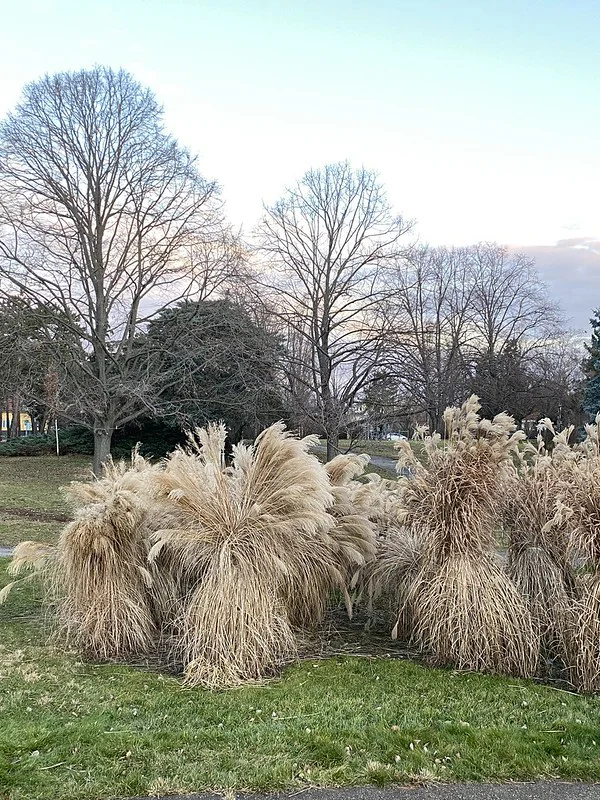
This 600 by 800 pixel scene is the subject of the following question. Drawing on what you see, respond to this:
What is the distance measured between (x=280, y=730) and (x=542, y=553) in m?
2.55

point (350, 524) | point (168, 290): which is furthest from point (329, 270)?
point (350, 524)

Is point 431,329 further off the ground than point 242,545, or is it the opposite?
point 431,329

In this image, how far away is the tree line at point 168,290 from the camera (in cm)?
1817

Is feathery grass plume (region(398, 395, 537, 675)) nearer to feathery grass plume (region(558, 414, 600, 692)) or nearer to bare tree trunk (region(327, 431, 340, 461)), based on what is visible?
feathery grass plume (region(558, 414, 600, 692))

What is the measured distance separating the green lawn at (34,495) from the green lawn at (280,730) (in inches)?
282

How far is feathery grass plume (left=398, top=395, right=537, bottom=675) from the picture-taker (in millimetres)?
4738

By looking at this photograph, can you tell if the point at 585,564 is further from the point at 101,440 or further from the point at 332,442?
the point at 101,440

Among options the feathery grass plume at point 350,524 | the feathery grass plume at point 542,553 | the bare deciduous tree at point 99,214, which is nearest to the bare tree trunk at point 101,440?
the bare deciduous tree at point 99,214

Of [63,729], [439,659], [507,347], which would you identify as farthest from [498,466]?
[507,347]

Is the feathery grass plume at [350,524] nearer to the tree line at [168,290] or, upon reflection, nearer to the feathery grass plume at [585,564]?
the feathery grass plume at [585,564]

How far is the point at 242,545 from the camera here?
4.97m

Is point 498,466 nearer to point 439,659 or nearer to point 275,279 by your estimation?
point 439,659

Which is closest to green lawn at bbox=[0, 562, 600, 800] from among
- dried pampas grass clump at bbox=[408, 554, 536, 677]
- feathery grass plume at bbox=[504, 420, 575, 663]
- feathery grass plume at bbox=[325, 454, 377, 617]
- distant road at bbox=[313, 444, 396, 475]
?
dried pampas grass clump at bbox=[408, 554, 536, 677]

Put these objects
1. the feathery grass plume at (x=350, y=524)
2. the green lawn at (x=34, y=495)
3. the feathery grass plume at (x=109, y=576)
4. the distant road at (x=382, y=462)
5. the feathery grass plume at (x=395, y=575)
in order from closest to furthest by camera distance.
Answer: the feathery grass plume at (x=109, y=576) → the feathery grass plume at (x=395, y=575) → the feathery grass plume at (x=350, y=524) → the green lawn at (x=34, y=495) → the distant road at (x=382, y=462)
